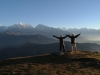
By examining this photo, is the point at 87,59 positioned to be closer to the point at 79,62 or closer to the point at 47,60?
the point at 79,62

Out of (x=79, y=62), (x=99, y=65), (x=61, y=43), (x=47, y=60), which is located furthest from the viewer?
(x=61, y=43)

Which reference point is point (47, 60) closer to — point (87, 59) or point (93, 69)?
point (87, 59)

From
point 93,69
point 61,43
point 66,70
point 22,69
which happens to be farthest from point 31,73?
point 61,43

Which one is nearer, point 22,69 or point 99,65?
point 22,69

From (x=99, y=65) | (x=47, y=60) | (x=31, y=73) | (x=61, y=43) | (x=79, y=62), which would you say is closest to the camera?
(x=31, y=73)

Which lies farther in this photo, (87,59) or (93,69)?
(87,59)

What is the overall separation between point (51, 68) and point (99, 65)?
6.23 m

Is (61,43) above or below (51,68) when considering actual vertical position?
above

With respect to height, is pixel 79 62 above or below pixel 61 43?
below

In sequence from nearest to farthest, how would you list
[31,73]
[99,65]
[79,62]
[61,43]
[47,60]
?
[31,73], [99,65], [79,62], [47,60], [61,43]

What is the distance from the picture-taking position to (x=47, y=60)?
26.9 m

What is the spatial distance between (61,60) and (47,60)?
2009 mm

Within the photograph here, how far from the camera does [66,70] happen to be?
21.0 m

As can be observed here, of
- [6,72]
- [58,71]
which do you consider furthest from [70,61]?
[6,72]
